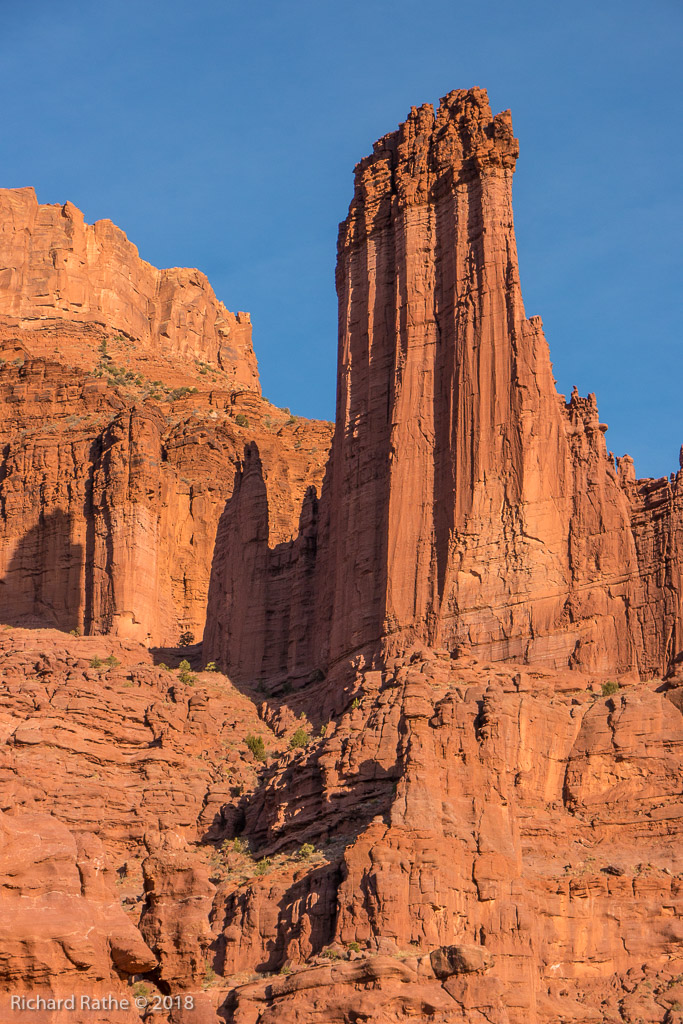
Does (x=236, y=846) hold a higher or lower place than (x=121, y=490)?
lower

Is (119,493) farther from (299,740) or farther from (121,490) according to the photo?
(299,740)

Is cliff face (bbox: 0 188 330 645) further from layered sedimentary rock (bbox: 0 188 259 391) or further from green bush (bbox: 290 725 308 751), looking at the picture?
green bush (bbox: 290 725 308 751)

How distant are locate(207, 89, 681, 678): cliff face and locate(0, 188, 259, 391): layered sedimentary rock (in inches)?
2190

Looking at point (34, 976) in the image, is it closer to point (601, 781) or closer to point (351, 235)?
point (601, 781)

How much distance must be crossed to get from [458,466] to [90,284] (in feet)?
223

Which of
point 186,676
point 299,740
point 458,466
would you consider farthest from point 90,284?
point 299,740

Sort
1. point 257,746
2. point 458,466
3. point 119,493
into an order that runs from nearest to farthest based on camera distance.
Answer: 1. point 257,746
2. point 458,466
3. point 119,493

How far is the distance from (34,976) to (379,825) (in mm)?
22558

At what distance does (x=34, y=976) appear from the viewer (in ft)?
91.0

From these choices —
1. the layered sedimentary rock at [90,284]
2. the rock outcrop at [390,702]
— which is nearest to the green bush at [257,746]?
the rock outcrop at [390,702]

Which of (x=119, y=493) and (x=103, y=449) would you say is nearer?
(x=119, y=493)

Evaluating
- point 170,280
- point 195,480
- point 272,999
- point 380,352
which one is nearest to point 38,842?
point 272,999

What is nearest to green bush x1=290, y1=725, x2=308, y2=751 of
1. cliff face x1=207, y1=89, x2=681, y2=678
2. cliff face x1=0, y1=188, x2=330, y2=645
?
cliff face x1=207, y1=89, x2=681, y2=678

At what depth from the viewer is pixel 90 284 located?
422 feet
